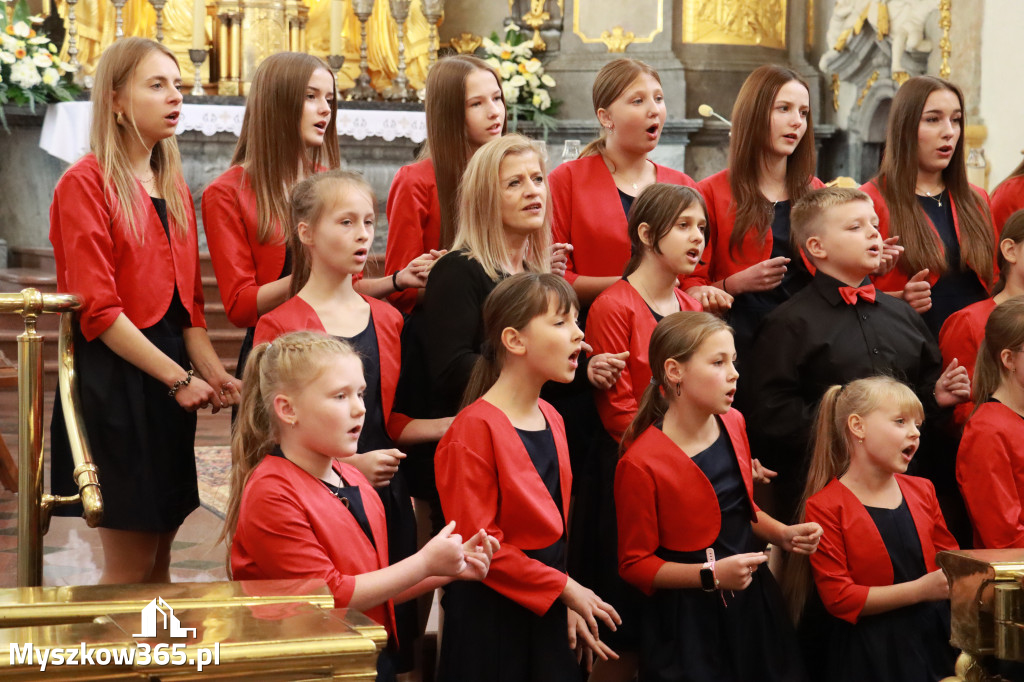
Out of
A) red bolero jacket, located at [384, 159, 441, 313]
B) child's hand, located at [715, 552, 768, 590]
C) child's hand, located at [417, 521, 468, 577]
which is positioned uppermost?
red bolero jacket, located at [384, 159, 441, 313]

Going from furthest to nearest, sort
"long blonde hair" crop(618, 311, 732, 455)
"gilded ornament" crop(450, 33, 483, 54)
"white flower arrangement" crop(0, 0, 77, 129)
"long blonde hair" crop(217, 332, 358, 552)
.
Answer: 1. "gilded ornament" crop(450, 33, 483, 54)
2. "white flower arrangement" crop(0, 0, 77, 129)
3. "long blonde hair" crop(618, 311, 732, 455)
4. "long blonde hair" crop(217, 332, 358, 552)

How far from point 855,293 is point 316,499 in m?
1.59

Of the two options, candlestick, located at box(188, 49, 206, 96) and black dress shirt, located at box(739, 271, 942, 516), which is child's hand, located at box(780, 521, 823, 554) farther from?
candlestick, located at box(188, 49, 206, 96)

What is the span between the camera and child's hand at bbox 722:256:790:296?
3.09 meters

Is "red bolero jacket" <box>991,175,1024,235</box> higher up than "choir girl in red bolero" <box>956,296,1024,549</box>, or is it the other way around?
"red bolero jacket" <box>991,175,1024,235</box>

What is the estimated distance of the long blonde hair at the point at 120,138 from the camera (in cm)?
282

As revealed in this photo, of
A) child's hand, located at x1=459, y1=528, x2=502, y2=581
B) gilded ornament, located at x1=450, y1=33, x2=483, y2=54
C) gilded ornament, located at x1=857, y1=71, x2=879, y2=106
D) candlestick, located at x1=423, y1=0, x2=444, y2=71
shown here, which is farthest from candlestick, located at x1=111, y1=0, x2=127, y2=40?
child's hand, located at x1=459, y1=528, x2=502, y2=581

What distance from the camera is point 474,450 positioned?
247cm

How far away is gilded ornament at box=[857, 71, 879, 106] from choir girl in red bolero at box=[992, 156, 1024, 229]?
4.74 metres

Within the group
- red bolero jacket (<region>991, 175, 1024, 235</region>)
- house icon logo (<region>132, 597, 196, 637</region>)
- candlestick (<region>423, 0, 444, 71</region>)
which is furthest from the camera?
candlestick (<region>423, 0, 444, 71</region>)

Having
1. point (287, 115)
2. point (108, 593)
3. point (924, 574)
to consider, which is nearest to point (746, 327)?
point (924, 574)

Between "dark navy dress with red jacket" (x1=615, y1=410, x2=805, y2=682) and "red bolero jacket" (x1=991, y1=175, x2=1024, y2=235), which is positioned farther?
"red bolero jacket" (x1=991, y1=175, x2=1024, y2=235)

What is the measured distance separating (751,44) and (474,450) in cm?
754

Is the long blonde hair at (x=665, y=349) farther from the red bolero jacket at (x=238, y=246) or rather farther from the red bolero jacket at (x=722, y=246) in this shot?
the red bolero jacket at (x=238, y=246)
